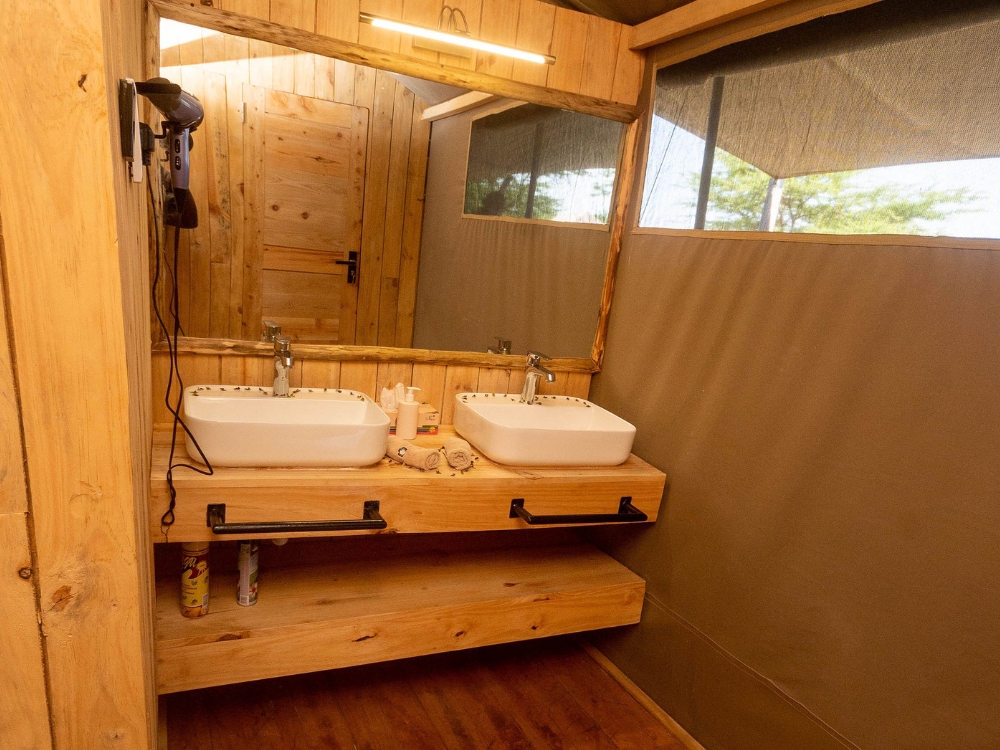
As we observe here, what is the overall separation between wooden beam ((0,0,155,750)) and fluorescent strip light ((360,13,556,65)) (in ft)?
3.59

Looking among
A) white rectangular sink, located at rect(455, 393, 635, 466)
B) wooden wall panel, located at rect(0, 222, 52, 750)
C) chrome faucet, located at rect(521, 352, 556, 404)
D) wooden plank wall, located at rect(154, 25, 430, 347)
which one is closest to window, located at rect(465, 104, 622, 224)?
wooden plank wall, located at rect(154, 25, 430, 347)

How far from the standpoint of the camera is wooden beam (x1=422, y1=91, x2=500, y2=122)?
1837 millimetres

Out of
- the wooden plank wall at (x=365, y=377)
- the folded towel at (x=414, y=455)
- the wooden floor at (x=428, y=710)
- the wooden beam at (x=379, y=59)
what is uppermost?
the wooden beam at (x=379, y=59)

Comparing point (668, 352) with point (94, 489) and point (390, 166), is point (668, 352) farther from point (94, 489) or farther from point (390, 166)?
point (94, 489)

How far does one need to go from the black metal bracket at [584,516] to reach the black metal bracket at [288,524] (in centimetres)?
39

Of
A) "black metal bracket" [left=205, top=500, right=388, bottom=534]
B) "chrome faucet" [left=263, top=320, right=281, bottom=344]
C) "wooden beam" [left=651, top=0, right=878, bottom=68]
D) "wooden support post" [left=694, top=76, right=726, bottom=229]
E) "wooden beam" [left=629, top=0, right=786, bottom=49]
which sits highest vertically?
"wooden beam" [left=629, top=0, right=786, bottom=49]

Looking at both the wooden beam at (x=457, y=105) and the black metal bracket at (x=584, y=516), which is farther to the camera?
the wooden beam at (x=457, y=105)

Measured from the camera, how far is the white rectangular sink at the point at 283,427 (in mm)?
1426

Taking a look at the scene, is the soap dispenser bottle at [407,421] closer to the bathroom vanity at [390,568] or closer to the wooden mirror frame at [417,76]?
the bathroom vanity at [390,568]

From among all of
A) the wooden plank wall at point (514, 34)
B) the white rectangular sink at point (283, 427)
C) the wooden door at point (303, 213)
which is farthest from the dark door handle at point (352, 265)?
the wooden plank wall at point (514, 34)

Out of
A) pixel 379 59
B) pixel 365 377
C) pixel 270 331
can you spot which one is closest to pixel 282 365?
pixel 270 331

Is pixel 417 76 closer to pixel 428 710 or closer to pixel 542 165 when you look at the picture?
pixel 542 165

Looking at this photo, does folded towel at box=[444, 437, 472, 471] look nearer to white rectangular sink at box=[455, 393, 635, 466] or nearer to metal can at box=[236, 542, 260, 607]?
white rectangular sink at box=[455, 393, 635, 466]

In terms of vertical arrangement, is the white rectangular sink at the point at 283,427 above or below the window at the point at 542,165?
below
